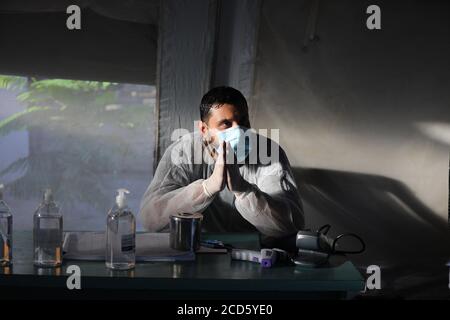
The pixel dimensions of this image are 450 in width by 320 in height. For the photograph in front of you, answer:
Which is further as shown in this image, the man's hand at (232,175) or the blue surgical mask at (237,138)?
the blue surgical mask at (237,138)

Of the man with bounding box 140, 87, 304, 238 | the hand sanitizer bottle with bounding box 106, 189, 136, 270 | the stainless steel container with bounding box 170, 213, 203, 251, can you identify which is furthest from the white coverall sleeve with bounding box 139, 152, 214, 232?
the hand sanitizer bottle with bounding box 106, 189, 136, 270

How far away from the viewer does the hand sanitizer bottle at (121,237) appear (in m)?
1.39

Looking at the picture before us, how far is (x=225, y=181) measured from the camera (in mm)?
1691

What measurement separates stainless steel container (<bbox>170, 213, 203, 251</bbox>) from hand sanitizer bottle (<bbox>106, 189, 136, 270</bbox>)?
160 millimetres

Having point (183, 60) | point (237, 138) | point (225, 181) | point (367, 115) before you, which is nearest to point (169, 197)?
point (237, 138)

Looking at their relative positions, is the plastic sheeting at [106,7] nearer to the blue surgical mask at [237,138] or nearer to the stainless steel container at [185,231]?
the blue surgical mask at [237,138]

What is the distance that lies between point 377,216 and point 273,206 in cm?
104

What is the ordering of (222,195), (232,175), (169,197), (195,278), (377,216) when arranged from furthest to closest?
(377,216), (222,195), (169,197), (232,175), (195,278)

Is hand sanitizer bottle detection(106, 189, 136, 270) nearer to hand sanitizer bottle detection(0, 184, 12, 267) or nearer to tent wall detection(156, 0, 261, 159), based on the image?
hand sanitizer bottle detection(0, 184, 12, 267)

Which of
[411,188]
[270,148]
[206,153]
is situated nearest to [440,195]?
[411,188]

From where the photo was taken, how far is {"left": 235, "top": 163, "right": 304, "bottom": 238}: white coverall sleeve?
1.77 meters

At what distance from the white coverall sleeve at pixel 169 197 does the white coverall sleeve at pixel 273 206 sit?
22 centimetres

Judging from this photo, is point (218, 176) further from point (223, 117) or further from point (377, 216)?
point (377, 216)

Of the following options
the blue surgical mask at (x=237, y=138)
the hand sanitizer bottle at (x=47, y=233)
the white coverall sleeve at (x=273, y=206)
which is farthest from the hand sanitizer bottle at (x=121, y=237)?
the blue surgical mask at (x=237, y=138)
